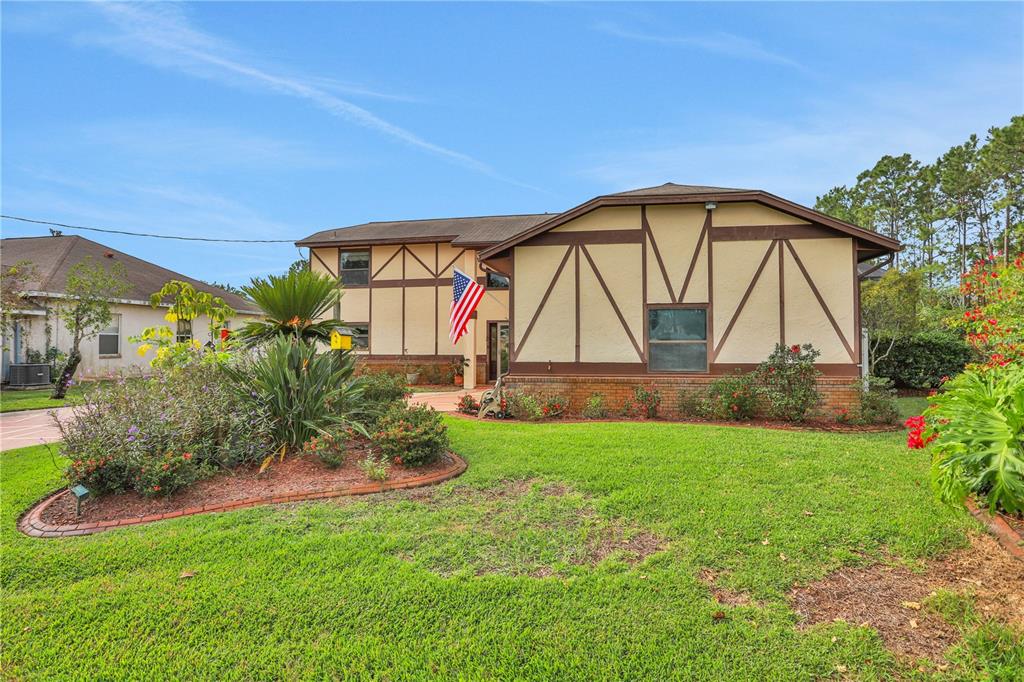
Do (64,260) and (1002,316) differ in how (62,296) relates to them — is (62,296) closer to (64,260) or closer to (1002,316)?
(64,260)

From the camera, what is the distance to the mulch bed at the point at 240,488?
495cm

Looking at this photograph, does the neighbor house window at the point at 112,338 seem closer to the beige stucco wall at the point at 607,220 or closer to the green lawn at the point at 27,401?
the green lawn at the point at 27,401

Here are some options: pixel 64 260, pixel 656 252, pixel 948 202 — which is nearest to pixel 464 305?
pixel 656 252

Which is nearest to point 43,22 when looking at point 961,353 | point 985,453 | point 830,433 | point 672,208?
point 672,208

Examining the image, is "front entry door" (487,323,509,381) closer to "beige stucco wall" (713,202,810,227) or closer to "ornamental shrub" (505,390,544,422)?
"ornamental shrub" (505,390,544,422)

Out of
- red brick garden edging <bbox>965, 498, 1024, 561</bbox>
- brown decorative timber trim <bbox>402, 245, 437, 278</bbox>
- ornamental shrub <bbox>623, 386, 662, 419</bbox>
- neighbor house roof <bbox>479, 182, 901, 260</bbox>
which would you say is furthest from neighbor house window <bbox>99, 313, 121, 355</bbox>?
red brick garden edging <bbox>965, 498, 1024, 561</bbox>

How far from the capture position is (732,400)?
33.1 feet

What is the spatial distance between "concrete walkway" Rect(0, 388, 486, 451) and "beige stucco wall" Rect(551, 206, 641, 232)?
5073 mm

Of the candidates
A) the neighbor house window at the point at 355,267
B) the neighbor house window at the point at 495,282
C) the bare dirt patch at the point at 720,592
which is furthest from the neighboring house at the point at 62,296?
the bare dirt patch at the point at 720,592

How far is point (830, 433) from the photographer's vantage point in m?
8.96

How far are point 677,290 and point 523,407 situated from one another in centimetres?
435

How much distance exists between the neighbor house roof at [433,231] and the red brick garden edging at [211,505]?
13.6m

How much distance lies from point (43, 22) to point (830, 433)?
46.5 feet

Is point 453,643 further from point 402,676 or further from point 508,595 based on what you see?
point 508,595
